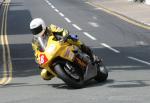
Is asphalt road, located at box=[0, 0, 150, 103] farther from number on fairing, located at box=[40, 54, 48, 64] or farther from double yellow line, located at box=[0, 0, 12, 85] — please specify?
number on fairing, located at box=[40, 54, 48, 64]

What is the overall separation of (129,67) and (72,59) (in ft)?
14.9

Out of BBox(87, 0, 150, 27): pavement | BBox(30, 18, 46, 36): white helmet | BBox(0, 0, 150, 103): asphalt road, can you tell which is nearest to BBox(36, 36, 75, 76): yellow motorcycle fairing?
BBox(30, 18, 46, 36): white helmet

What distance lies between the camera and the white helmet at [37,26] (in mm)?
12828

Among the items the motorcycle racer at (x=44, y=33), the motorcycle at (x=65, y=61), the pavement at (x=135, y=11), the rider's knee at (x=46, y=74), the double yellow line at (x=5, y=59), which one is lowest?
the pavement at (x=135, y=11)

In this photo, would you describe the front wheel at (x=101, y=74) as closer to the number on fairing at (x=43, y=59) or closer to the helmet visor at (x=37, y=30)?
the number on fairing at (x=43, y=59)

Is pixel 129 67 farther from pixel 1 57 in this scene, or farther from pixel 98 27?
pixel 98 27

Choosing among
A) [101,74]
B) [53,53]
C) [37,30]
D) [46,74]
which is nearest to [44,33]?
[37,30]

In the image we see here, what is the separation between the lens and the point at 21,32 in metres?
31.4

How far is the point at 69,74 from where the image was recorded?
12.6m

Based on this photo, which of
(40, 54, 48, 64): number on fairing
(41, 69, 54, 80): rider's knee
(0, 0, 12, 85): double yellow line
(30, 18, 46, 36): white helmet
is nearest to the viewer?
(40, 54, 48, 64): number on fairing

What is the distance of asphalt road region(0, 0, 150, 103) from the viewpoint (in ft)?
37.6

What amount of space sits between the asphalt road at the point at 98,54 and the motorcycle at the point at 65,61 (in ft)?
0.83

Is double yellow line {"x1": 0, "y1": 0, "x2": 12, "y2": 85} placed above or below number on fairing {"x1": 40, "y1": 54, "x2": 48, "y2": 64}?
below

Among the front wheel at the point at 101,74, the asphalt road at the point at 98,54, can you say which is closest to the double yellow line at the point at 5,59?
the asphalt road at the point at 98,54
